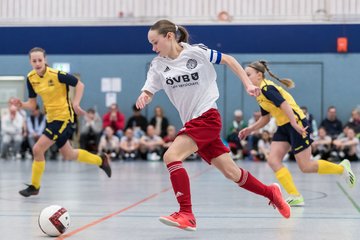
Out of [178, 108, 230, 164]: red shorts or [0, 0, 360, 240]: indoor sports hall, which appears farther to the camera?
[0, 0, 360, 240]: indoor sports hall

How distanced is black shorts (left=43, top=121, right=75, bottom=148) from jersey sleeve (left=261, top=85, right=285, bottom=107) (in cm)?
263

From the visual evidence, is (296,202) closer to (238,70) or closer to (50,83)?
(238,70)

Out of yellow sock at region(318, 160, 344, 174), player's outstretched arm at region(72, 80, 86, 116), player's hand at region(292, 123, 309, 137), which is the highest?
player's outstretched arm at region(72, 80, 86, 116)

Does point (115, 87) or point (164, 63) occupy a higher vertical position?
point (164, 63)

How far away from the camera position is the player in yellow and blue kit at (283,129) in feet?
24.5

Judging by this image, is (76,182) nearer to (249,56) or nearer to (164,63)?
(164,63)

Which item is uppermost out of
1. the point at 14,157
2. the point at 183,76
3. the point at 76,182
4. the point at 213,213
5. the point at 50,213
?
the point at 183,76

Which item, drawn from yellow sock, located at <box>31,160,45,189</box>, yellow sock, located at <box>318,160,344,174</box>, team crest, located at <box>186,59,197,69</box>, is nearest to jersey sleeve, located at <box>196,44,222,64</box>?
team crest, located at <box>186,59,197,69</box>

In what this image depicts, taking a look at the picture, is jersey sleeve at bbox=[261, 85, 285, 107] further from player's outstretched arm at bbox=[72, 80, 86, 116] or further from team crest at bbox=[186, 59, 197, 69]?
player's outstretched arm at bbox=[72, 80, 86, 116]

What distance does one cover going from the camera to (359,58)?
20125 mm

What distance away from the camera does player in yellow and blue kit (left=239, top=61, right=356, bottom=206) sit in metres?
7.47

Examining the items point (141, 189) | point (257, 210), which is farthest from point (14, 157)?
point (257, 210)

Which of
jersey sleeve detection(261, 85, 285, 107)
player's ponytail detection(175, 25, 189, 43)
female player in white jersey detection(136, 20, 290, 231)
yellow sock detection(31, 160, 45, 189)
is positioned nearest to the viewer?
female player in white jersey detection(136, 20, 290, 231)

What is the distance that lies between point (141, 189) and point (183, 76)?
4263 mm
